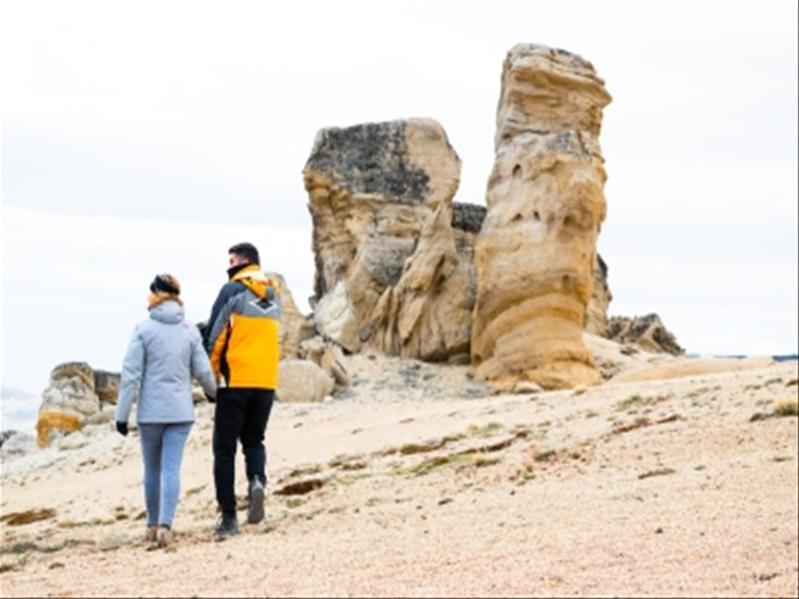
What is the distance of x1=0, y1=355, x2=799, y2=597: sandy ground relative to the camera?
6770 mm

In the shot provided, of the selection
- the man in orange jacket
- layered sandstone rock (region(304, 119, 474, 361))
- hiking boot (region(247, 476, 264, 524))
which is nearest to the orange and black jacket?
the man in orange jacket

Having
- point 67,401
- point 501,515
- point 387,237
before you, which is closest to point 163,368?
point 501,515

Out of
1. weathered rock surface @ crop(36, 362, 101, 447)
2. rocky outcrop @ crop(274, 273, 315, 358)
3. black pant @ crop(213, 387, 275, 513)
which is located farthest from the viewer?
weathered rock surface @ crop(36, 362, 101, 447)

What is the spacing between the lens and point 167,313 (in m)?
9.58

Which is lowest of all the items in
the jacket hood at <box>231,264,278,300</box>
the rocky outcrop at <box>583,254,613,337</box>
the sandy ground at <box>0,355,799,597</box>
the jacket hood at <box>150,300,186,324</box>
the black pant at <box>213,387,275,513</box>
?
the sandy ground at <box>0,355,799,597</box>

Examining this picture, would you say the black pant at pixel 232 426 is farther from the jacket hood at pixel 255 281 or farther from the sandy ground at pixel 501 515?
the jacket hood at pixel 255 281

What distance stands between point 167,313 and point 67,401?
2554 cm

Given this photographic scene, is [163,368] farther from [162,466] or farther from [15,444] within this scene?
[15,444]

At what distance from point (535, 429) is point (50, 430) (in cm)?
2050

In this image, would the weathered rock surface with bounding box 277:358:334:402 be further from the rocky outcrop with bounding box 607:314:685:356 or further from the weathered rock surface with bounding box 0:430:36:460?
the rocky outcrop with bounding box 607:314:685:356

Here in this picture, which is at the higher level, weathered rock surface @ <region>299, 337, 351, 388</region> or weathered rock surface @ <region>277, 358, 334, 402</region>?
weathered rock surface @ <region>299, 337, 351, 388</region>

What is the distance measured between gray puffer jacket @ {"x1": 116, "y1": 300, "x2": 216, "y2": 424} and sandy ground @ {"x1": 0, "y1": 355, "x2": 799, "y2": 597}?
1052 millimetres

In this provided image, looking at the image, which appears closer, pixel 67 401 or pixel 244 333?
pixel 244 333

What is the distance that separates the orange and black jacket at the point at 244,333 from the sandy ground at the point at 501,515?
4.15 ft
